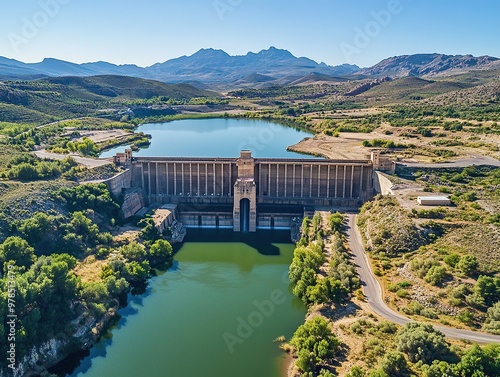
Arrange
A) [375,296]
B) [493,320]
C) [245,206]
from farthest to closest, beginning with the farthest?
[245,206] → [375,296] → [493,320]

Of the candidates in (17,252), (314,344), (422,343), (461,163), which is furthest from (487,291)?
(17,252)

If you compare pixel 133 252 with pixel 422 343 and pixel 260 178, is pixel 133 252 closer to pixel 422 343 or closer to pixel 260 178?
pixel 260 178

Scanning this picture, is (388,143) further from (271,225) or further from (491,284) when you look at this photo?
(491,284)

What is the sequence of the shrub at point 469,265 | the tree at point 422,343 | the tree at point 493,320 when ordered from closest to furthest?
the tree at point 422,343 < the tree at point 493,320 < the shrub at point 469,265

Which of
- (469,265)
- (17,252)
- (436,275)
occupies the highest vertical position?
(17,252)

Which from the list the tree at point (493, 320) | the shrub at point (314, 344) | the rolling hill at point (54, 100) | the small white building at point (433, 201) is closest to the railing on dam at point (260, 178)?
the small white building at point (433, 201)

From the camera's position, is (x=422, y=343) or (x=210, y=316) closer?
(x=422, y=343)

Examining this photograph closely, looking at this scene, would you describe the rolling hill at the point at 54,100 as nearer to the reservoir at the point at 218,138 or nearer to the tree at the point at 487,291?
the reservoir at the point at 218,138

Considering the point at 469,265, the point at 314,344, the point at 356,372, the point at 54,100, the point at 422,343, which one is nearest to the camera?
the point at 356,372
